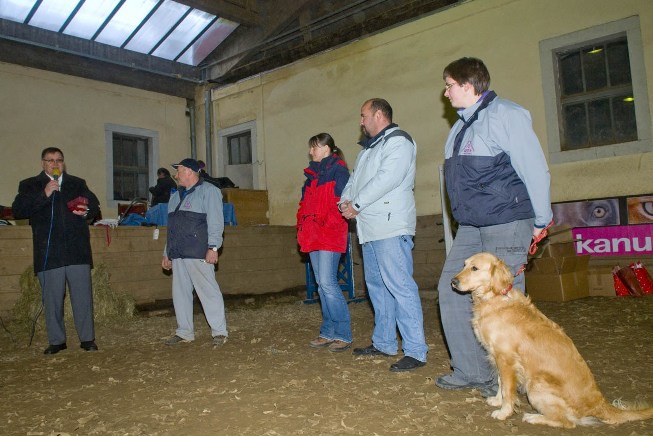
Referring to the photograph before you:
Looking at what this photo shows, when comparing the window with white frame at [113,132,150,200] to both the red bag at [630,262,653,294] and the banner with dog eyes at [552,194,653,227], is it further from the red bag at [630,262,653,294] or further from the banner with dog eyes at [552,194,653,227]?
the red bag at [630,262,653,294]

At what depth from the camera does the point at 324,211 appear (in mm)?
4625

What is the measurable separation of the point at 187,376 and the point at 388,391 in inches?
65.5

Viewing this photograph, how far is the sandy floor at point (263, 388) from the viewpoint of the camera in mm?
2799

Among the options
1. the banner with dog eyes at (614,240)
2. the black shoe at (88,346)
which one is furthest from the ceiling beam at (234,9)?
the banner with dog eyes at (614,240)

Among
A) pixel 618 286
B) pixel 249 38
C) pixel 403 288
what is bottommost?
pixel 618 286

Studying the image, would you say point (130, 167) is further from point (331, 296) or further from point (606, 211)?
point (606, 211)

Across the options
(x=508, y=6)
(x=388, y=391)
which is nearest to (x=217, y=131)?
(x=508, y=6)

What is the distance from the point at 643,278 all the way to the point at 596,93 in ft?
10.2

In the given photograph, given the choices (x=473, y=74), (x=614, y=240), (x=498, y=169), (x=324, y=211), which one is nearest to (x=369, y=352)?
(x=324, y=211)

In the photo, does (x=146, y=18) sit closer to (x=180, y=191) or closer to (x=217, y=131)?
(x=217, y=131)

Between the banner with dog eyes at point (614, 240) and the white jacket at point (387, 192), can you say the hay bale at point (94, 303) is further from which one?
the banner with dog eyes at point (614, 240)

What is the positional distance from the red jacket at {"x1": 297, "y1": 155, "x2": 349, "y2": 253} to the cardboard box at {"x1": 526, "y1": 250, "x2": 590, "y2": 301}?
378cm

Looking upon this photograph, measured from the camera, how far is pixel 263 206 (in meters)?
12.3

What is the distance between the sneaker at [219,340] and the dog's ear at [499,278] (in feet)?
10.8
